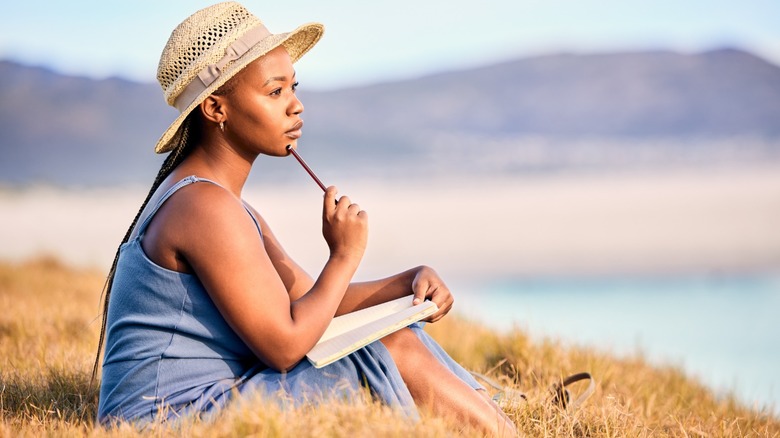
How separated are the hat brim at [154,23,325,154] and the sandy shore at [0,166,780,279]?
5771 millimetres

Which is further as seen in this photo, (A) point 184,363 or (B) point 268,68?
(B) point 268,68

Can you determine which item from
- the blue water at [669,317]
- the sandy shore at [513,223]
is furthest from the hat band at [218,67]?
the sandy shore at [513,223]

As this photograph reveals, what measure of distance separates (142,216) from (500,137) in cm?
5756

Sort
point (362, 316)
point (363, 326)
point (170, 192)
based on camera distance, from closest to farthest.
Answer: point (170, 192) → point (363, 326) → point (362, 316)

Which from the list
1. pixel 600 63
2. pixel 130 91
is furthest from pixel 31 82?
pixel 600 63

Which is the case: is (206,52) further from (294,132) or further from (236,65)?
(294,132)

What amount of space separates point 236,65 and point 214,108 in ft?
0.53

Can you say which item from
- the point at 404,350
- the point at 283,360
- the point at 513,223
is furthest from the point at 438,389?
the point at 513,223

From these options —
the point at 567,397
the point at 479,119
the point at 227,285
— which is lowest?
the point at 479,119

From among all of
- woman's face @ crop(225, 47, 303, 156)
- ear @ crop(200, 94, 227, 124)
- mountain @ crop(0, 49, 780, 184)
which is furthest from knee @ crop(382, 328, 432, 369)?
mountain @ crop(0, 49, 780, 184)

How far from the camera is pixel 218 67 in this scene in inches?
108

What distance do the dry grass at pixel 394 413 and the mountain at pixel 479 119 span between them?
34.9 meters

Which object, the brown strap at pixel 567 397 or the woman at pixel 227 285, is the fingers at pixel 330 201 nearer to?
the woman at pixel 227 285

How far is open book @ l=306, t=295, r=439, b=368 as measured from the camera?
257 centimetres
